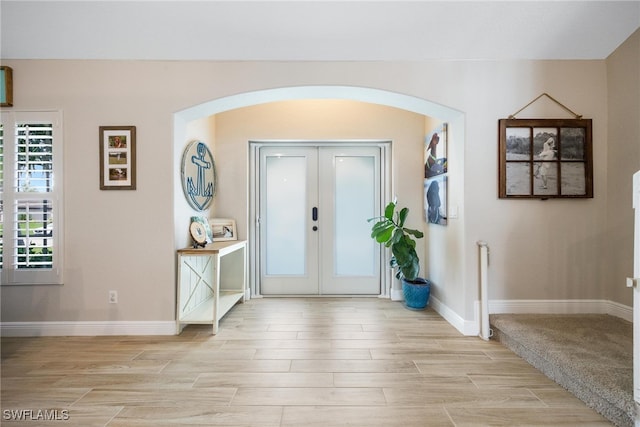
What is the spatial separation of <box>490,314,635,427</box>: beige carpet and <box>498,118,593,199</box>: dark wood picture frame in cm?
104

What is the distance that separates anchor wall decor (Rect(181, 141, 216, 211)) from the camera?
10.5 feet

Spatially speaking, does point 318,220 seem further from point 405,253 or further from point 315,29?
point 315,29

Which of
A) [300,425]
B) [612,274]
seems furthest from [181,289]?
[612,274]

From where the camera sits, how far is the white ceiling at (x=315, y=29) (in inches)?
99.0

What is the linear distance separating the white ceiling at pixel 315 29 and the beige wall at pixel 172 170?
11 centimetres

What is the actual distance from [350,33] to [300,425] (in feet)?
8.88

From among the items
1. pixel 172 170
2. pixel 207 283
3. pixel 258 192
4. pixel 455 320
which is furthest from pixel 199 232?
pixel 455 320

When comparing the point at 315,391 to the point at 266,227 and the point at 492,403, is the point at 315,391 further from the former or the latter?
the point at 266,227

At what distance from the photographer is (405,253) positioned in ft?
11.6

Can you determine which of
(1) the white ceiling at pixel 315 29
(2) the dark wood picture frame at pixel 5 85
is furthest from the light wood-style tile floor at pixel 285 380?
(1) the white ceiling at pixel 315 29

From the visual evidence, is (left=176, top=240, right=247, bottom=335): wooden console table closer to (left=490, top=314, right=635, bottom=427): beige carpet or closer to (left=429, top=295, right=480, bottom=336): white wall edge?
(left=429, top=295, right=480, bottom=336): white wall edge

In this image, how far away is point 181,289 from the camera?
2.94 metres

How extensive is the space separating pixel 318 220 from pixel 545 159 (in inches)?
98.2

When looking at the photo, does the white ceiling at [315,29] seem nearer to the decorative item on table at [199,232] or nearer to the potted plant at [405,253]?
the decorative item on table at [199,232]
